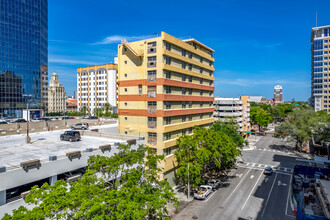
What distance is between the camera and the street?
3020 centimetres

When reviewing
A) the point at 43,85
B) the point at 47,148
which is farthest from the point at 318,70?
the point at 43,85

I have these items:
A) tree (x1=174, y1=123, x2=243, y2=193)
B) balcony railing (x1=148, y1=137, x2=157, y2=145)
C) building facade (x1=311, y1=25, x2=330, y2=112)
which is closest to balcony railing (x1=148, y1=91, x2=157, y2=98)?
balcony railing (x1=148, y1=137, x2=157, y2=145)

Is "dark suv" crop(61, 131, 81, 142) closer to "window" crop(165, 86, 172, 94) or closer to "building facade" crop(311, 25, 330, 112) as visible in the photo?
"window" crop(165, 86, 172, 94)

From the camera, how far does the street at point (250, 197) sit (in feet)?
99.1

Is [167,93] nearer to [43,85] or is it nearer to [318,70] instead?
[43,85]

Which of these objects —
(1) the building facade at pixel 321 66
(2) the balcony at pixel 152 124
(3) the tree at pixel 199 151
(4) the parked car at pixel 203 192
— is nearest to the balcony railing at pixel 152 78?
(2) the balcony at pixel 152 124

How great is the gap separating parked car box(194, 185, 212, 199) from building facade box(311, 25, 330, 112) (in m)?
105

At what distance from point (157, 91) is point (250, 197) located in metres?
23.8

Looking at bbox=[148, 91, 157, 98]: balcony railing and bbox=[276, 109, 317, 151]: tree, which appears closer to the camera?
bbox=[148, 91, 157, 98]: balcony railing

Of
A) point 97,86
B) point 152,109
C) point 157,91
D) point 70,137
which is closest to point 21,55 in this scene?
point 97,86

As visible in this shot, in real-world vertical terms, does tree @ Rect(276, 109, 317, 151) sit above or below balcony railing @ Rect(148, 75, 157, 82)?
below

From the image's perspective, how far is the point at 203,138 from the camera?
3841 centimetres

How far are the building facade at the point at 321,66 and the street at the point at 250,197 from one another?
245 ft

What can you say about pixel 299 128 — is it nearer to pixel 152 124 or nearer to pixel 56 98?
pixel 152 124
